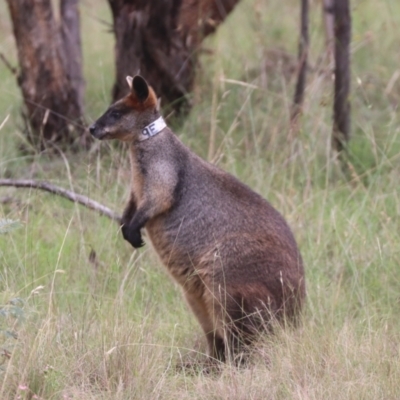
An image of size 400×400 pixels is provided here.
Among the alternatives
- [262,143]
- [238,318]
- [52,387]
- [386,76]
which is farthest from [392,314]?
[386,76]

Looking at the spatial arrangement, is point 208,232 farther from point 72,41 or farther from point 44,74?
point 72,41

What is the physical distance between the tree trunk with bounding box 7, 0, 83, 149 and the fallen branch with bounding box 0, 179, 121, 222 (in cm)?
167

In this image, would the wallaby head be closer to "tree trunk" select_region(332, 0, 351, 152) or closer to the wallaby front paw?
the wallaby front paw

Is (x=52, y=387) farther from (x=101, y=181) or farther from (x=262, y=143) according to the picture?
(x=262, y=143)

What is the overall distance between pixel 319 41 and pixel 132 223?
228 inches

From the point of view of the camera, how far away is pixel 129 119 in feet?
15.8

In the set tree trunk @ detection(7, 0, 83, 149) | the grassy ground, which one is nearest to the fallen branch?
the grassy ground

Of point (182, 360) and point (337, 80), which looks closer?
point (182, 360)

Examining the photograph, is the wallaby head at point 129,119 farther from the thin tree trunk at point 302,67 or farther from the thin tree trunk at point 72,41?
the thin tree trunk at point 72,41

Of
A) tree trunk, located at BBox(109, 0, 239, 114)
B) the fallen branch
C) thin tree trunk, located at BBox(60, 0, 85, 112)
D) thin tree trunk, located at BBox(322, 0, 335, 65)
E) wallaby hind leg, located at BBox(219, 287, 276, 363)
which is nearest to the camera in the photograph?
wallaby hind leg, located at BBox(219, 287, 276, 363)

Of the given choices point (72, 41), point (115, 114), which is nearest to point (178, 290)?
point (115, 114)

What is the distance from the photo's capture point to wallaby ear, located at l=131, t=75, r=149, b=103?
15.5 feet

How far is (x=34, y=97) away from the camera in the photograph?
716cm

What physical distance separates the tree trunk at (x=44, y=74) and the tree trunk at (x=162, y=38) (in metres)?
0.47
